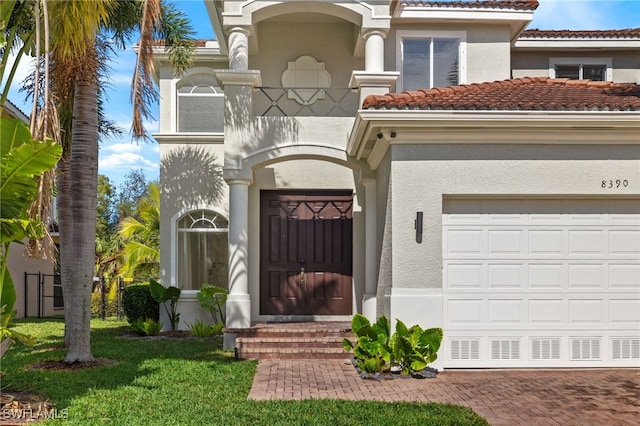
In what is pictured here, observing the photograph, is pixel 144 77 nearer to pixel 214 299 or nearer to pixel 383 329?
pixel 383 329

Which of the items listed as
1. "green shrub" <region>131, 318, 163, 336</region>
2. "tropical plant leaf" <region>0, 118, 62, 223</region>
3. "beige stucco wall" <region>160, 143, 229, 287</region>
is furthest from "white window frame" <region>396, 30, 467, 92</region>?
"tropical plant leaf" <region>0, 118, 62, 223</region>

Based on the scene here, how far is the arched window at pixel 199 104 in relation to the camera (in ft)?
56.1

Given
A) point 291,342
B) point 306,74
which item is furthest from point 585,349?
point 306,74

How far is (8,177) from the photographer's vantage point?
24.9 ft

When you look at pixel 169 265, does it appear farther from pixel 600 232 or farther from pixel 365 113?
pixel 600 232

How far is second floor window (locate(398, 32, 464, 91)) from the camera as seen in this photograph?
1584 cm

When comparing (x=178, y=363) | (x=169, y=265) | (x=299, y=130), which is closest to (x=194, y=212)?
→ (x=169, y=265)

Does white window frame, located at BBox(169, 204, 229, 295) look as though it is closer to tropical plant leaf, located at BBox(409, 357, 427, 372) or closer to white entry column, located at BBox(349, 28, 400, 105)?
white entry column, located at BBox(349, 28, 400, 105)

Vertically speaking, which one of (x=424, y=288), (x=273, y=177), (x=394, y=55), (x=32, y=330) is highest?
(x=394, y=55)

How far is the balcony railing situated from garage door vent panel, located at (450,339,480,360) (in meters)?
5.19

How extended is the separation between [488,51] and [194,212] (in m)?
8.26

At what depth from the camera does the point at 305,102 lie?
14219 millimetres

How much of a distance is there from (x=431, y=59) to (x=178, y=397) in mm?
10536

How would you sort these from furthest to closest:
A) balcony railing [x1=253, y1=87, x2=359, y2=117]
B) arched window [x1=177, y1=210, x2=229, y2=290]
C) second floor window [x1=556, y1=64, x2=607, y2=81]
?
second floor window [x1=556, y1=64, x2=607, y2=81] → arched window [x1=177, y1=210, x2=229, y2=290] → balcony railing [x1=253, y1=87, x2=359, y2=117]
